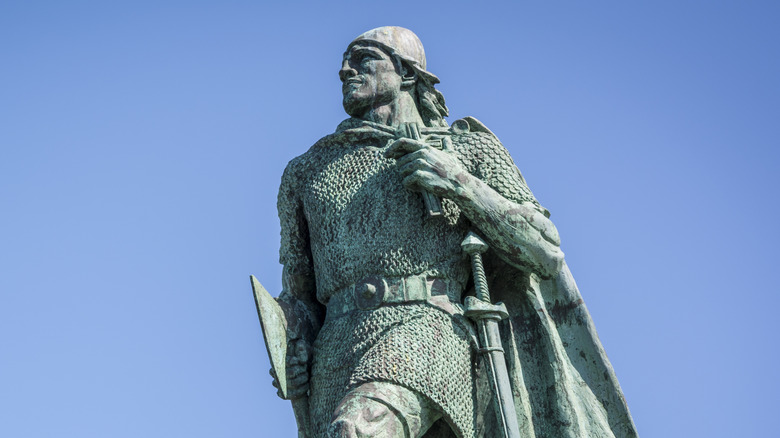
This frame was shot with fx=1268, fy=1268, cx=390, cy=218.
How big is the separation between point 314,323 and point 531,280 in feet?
5.37

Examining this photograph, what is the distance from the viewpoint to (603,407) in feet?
29.6

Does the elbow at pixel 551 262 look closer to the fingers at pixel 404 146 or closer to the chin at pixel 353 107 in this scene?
the fingers at pixel 404 146

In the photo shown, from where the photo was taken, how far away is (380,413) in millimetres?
8188

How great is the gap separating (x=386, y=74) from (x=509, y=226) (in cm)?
167

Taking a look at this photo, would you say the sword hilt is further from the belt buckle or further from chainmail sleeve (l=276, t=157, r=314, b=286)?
chainmail sleeve (l=276, t=157, r=314, b=286)

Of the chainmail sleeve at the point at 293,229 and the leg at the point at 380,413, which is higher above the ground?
the chainmail sleeve at the point at 293,229

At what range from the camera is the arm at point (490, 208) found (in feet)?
29.1

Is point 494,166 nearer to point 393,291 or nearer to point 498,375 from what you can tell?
point 393,291

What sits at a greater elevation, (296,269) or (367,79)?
(367,79)

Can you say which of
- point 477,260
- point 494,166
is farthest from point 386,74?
point 477,260

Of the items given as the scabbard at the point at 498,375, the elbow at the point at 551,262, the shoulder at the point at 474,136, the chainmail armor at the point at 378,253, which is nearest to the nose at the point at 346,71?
the chainmail armor at the point at 378,253

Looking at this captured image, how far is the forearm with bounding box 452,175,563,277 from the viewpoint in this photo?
29.2 feet

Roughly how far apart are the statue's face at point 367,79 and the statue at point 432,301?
0.08 m

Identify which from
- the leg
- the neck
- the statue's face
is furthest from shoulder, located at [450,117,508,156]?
the leg
